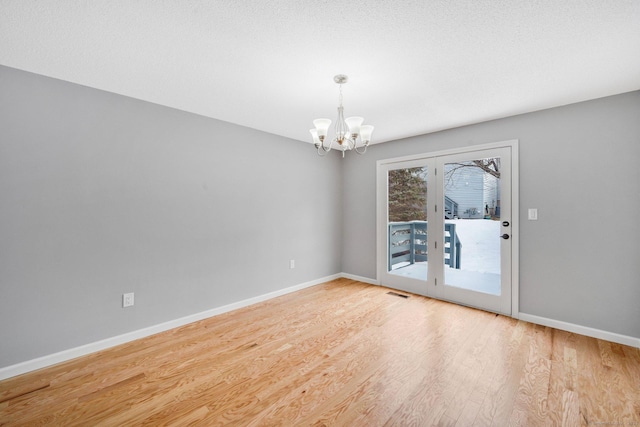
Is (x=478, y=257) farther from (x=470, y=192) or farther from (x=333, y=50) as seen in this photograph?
(x=333, y=50)

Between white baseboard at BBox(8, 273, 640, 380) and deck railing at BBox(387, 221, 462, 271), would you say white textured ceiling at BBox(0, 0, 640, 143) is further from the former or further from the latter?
white baseboard at BBox(8, 273, 640, 380)

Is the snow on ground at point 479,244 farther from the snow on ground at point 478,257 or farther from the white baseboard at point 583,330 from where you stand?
the white baseboard at point 583,330

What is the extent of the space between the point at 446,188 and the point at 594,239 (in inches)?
60.6

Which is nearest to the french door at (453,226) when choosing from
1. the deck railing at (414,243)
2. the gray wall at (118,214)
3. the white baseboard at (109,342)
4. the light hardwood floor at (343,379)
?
the deck railing at (414,243)

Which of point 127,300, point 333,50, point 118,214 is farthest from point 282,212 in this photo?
point 333,50

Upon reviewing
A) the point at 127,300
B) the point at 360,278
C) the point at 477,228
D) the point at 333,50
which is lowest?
the point at 360,278

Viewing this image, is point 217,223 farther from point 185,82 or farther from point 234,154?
point 185,82

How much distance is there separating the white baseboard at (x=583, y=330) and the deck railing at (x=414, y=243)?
3.00 feet

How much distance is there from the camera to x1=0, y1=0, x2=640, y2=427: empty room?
1.69 metres

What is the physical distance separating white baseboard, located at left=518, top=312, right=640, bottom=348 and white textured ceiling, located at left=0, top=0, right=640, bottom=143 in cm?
229

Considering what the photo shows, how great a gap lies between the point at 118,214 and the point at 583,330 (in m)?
4.74

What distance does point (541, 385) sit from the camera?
195cm

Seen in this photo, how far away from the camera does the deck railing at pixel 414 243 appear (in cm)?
362

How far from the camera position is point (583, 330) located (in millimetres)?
2734
